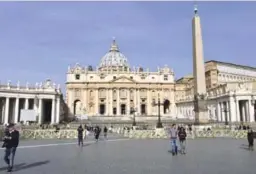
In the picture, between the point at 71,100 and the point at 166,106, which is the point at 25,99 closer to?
the point at 71,100

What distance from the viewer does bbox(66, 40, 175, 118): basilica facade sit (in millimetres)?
79375

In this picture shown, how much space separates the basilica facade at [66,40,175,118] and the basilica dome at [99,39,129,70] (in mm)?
12657

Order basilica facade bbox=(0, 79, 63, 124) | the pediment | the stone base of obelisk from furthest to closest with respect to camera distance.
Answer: the pediment
basilica facade bbox=(0, 79, 63, 124)
the stone base of obelisk

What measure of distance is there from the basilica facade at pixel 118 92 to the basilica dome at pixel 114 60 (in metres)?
12.7

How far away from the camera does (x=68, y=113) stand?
7594cm

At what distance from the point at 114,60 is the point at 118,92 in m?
20.9

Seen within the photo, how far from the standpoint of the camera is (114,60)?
98.2 meters

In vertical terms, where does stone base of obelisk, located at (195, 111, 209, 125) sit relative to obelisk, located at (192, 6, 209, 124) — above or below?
below

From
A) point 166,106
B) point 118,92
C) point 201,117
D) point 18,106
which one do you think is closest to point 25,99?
point 18,106

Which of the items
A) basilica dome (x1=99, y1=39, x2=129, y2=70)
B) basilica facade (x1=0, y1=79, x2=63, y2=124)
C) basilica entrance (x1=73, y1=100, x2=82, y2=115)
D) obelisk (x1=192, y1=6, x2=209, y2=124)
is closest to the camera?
obelisk (x1=192, y1=6, x2=209, y2=124)

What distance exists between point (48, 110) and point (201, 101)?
153 feet

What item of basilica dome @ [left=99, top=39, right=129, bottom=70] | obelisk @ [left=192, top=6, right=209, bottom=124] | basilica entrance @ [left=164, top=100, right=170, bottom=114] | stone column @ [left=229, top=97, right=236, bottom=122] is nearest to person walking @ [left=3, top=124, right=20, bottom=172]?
obelisk @ [left=192, top=6, right=209, bottom=124]

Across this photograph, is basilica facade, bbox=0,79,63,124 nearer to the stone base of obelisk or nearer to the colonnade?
the colonnade

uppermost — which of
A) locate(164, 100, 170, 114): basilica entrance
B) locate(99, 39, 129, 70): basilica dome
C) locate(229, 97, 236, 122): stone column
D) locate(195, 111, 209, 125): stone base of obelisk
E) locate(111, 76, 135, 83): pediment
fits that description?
locate(99, 39, 129, 70): basilica dome
